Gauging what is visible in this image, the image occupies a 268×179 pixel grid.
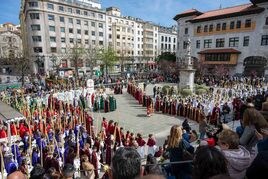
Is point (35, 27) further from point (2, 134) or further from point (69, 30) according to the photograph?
point (2, 134)

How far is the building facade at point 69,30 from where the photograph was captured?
5034 cm

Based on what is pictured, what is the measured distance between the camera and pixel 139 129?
14.6 metres

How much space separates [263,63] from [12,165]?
1645 inches

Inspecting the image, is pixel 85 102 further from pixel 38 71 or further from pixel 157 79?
pixel 38 71

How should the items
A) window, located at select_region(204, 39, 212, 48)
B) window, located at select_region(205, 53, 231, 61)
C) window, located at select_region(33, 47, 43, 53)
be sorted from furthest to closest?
window, located at select_region(33, 47, 43, 53) → window, located at select_region(204, 39, 212, 48) → window, located at select_region(205, 53, 231, 61)

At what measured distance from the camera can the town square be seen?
4.05 metres

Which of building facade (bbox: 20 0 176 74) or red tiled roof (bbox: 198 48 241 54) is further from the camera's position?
building facade (bbox: 20 0 176 74)

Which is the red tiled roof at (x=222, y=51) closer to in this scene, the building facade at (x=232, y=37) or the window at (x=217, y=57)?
the building facade at (x=232, y=37)

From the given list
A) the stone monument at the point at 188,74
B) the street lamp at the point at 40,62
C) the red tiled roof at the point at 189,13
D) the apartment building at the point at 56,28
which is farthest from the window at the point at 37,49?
the stone monument at the point at 188,74

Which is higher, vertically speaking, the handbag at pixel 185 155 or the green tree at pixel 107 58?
the green tree at pixel 107 58

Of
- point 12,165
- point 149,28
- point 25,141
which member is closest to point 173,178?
point 12,165

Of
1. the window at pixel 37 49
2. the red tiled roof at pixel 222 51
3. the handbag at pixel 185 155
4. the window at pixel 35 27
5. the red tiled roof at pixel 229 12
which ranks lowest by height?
the handbag at pixel 185 155

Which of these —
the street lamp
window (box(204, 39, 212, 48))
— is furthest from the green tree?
window (box(204, 39, 212, 48))

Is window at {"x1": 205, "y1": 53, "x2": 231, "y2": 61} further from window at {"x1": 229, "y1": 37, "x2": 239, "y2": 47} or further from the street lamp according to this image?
the street lamp
